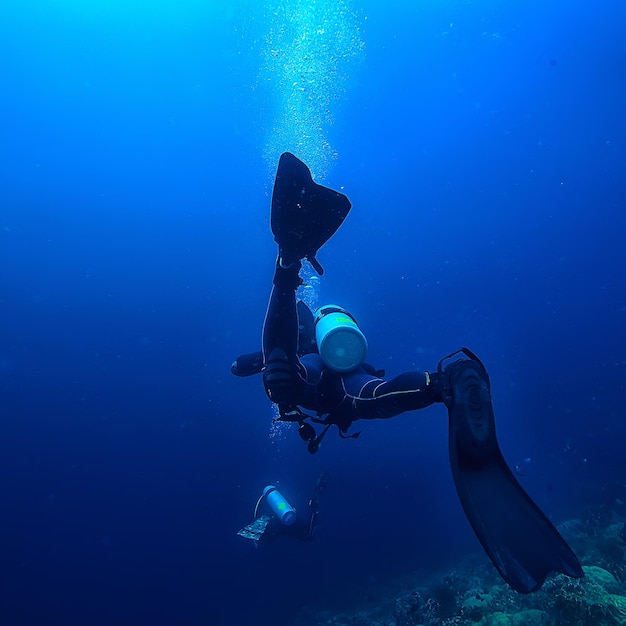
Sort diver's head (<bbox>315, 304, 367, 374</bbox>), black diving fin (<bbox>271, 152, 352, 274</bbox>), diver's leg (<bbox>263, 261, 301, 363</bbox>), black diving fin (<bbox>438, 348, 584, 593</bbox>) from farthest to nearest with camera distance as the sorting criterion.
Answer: diver's head (<bbox>315, 304, 367, 374</bbox>), diver's leg (<bbox>263, 261, 301, 363</bbox>), black diving fin (<bbox>271, 152, 352, 274</bbox>), black diving fin (<bbox>438, 348, 584, 593</bbox>)

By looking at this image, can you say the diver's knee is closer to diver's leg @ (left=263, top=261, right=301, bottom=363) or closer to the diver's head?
diver's leg @ (left=263, top=261, right=301, bottom=363)

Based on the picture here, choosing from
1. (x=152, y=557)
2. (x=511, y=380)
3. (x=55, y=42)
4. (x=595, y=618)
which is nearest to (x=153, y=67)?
(x=55, y=42)

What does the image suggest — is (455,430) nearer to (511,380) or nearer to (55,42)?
(55,42)

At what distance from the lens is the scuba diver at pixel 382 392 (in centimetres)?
296

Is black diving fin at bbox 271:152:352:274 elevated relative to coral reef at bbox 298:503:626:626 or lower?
elevated

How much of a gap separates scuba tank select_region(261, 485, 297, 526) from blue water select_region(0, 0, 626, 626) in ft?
34.0

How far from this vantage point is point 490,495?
10.4ft

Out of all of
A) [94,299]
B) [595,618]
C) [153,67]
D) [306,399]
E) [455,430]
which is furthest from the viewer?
[94,299]

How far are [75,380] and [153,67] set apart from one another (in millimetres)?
23806

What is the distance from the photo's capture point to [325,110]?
28.4 meters

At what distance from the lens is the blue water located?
2431 cm

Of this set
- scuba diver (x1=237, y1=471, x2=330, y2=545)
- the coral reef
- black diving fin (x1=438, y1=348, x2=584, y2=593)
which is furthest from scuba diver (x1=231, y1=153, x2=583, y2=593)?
scuba diver (x1=237, y1=471, x2=330, y2=545)

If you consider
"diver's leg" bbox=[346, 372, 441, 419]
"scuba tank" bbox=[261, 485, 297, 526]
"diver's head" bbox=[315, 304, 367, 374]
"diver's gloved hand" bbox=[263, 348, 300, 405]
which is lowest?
"diver's leg" bbox=[346, 372, 441, 419]

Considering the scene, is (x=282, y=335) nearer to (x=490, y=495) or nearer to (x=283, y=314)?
(x=283, y=314)
